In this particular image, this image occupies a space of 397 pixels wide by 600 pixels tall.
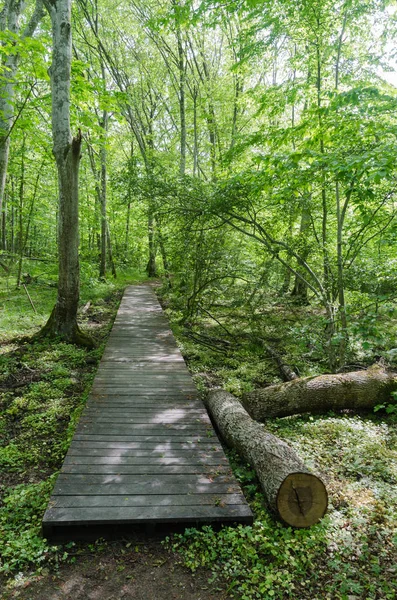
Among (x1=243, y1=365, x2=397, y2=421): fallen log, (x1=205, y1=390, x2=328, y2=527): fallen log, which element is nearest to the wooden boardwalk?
(x1=205, y1=390, x2=328, y2=527): fallen log

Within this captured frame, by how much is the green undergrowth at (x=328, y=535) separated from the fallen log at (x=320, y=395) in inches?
8.1

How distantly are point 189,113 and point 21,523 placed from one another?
2148cm

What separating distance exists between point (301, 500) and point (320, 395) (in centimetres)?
276

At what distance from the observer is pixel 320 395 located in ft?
19.1

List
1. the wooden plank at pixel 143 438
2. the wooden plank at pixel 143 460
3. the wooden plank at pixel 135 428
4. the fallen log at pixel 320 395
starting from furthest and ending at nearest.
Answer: the fallen log at pixel 320 395, the wooden plank at pixel 135 428, the wooden plank at pixel 143 438, the wooden plank at pixel 143 460

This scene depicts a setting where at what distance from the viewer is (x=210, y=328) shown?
1148cm

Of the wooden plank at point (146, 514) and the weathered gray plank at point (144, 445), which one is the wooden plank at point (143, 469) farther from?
the wooden plank at point (146, 514)

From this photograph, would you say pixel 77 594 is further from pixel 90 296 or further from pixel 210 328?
pixel 90 296

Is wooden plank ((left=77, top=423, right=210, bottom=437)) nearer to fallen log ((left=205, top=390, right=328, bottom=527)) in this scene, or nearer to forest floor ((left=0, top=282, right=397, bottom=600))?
forest floor ((left=0, top=282, right=397, bottom=600))

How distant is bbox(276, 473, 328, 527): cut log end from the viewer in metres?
3.26

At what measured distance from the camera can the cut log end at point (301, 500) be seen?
3262 millimetres

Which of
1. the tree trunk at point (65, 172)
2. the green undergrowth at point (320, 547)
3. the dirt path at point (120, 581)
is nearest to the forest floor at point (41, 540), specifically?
the dirt path at point (120, 581)

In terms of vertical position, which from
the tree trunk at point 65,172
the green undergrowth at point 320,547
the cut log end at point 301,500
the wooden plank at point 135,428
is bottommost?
the green undergrowth at point 320,547

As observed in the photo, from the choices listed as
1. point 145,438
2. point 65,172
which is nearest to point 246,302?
point 65,172
